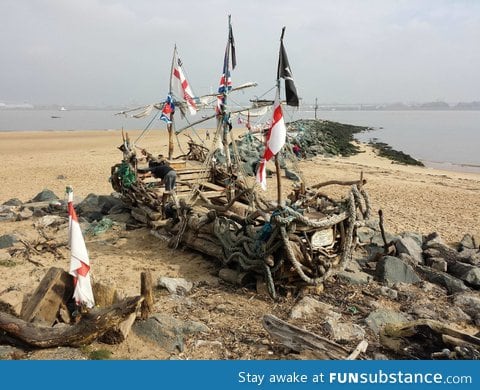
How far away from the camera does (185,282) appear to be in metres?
8.06

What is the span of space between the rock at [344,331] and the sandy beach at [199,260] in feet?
0.71

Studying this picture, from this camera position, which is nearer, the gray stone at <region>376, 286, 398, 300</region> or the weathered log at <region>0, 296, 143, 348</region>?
the weathered log at <region>0, 296, 143, 348</region>

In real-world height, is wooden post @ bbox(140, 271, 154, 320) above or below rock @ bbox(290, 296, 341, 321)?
above

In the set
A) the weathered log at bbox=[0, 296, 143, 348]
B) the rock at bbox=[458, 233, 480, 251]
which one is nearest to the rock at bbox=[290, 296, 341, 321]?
the weathered log at bbox=[0, 296, 143, 348]

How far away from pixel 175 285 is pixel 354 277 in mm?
3784

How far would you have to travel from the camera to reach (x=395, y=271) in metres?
8.95

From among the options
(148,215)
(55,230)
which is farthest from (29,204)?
(148,215)

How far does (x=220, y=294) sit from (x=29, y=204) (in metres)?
10.1

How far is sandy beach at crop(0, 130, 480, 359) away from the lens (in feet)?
19.7

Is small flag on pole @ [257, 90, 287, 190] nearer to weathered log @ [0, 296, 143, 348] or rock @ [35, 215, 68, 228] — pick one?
weathered log @ [0, 296, 143, 348]

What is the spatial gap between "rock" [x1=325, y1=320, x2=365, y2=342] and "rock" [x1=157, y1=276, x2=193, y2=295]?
282 centimetres

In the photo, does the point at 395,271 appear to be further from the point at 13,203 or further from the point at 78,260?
the point at 13,203

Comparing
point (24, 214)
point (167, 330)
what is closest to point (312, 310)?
point (167, 330)

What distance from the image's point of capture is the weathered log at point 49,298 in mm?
5910
